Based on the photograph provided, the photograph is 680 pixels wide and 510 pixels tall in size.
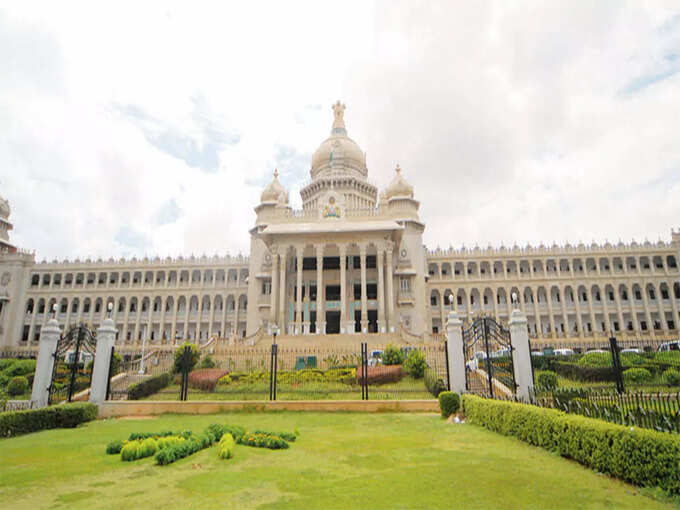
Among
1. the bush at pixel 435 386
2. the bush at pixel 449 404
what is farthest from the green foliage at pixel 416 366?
the bush at pixel 449 404

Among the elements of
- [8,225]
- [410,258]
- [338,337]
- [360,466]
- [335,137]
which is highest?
[335,137]

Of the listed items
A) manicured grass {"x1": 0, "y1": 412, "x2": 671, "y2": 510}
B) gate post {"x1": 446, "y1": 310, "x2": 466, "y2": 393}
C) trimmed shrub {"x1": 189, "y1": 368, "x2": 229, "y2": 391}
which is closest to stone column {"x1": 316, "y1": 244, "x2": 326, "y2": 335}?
trimmed shrub {"x1": 189, "y1": 368, "x2": 229, "y2": 391}

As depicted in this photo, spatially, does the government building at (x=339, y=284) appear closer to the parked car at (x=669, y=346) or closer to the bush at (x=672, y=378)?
the parked car at (x=669, y=346)

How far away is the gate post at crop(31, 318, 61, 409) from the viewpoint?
13.5 metres

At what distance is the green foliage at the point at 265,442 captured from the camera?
8.34 m

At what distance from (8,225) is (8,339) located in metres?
15.7

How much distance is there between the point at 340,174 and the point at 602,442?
45.6 m

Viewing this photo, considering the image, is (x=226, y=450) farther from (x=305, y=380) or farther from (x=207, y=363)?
(x=207, y=363)

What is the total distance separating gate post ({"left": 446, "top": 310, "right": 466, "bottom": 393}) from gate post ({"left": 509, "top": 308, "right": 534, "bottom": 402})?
76.8 inches

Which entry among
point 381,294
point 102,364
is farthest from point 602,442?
point 381,294

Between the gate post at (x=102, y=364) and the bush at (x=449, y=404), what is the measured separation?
35.3 ft

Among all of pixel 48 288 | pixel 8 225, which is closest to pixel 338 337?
pixel 48 288

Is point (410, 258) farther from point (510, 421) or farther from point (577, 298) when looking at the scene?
point (510, 421)

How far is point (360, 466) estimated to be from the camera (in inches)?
276
